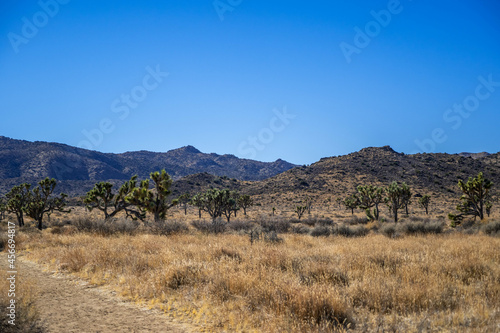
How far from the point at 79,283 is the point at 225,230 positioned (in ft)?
43.7

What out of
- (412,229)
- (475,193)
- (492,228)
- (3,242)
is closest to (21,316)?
(3,242)

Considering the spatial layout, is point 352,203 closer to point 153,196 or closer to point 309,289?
point 153,196

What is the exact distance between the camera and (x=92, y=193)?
915 inches

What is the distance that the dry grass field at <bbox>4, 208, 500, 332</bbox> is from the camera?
497cm

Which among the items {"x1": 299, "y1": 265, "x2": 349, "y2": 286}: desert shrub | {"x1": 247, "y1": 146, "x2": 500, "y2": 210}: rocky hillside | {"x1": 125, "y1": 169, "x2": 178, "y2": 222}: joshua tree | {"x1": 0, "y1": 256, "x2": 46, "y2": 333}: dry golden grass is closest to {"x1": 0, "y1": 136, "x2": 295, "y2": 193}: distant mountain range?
{"x1": 247, "y1": 146, "x2": 500, "y2": 210}: rocky hillside

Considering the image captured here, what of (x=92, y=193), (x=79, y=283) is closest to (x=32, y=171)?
(x=92, y=193)

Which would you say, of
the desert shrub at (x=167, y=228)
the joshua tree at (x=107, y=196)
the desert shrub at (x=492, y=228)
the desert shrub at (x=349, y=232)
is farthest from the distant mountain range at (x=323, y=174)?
the desert shrub at (x=167, y=228)

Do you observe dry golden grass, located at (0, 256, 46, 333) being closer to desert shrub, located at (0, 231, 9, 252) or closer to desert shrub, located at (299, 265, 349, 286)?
desert shrub, located at (299, 265, 349, 286)

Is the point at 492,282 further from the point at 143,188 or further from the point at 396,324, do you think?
the point at 143,188

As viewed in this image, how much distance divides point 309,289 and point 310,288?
0.25 feet

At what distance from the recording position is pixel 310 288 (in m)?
5.89

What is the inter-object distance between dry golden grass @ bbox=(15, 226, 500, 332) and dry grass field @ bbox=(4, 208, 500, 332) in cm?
2

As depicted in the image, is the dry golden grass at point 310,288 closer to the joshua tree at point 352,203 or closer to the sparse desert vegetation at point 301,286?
the sparse desert vegetation at point 301,286

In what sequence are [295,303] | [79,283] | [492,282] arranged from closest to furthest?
[295,303] < [492,282] < [79,283]
